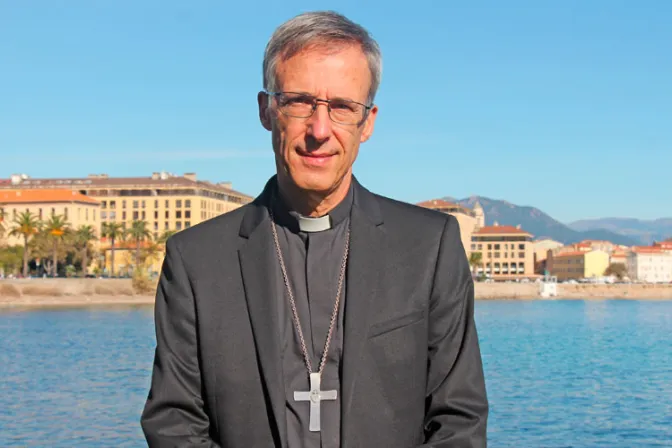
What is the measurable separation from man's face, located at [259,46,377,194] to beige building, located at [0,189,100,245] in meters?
129

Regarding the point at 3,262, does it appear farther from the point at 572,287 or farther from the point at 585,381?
the point at 572,287

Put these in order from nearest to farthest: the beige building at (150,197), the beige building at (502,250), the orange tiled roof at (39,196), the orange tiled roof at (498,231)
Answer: the orange tiled roof at (39,196) < the beige building at (150,197) < the beige building at (502,250) < the orange tiled roof at (498,231)

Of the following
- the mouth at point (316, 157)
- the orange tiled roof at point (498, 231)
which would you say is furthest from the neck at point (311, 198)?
the orange tiled roof at point (498, 231)

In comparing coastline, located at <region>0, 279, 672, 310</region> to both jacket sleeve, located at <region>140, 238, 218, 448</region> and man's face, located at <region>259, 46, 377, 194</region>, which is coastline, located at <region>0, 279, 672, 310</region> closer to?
jacket sleeve, located at <region>140, 238, 218, 448</region>

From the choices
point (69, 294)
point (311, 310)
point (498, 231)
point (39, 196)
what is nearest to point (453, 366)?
point (311, 310)

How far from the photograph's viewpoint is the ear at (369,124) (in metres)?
3.09

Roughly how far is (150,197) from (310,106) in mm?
145974

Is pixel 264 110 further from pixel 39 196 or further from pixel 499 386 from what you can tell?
pixel 39 196

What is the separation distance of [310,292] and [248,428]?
41 centimetres

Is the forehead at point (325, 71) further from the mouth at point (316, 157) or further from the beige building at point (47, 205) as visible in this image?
the beige building at point (47, 205)

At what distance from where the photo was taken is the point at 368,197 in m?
3.18

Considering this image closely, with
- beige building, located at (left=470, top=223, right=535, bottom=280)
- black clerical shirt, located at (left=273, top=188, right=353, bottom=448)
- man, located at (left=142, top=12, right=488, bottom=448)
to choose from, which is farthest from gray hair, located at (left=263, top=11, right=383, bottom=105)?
beige building, located at (left=470, top=223, right=535, bottom=280)

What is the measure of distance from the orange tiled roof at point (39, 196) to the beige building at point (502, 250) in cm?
7936

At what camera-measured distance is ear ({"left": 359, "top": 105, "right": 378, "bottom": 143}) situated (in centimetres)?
309
